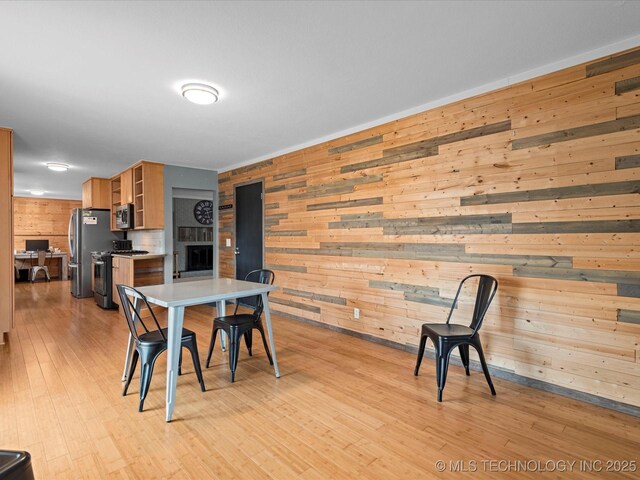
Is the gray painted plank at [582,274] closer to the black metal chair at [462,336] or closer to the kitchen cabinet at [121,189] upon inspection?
the black metal chair at [462,336]

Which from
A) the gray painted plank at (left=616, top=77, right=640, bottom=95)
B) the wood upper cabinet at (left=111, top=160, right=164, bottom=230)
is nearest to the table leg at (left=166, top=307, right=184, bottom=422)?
the gray painted plank at (left=616, top=77, right=640, bottom=95)

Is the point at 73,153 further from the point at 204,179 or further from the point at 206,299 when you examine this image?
the point at 206,299

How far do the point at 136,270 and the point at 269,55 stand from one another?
15.1 feet

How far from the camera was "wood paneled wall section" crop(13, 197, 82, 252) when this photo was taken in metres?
9.60

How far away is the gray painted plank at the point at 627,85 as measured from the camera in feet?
7.45

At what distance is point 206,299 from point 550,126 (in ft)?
9.81

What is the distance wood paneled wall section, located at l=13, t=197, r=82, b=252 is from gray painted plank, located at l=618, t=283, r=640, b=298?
41.5 feet

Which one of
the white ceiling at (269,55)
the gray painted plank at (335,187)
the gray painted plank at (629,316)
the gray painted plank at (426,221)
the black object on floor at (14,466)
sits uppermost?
the white ceiling at (269,55)

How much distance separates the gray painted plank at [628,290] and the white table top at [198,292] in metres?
2.60

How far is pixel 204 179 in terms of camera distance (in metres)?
6.35

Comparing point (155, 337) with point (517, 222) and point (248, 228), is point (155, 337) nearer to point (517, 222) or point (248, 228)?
point (517, 222)

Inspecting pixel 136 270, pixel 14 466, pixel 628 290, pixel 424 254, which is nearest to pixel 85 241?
pixel 136 270

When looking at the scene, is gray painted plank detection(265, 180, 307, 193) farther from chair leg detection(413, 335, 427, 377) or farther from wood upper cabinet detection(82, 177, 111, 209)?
wood upper cabinet detection(82, 177, 111, 209)

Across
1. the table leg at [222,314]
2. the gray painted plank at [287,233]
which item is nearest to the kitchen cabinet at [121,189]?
the gray painted plank at [287,233]
